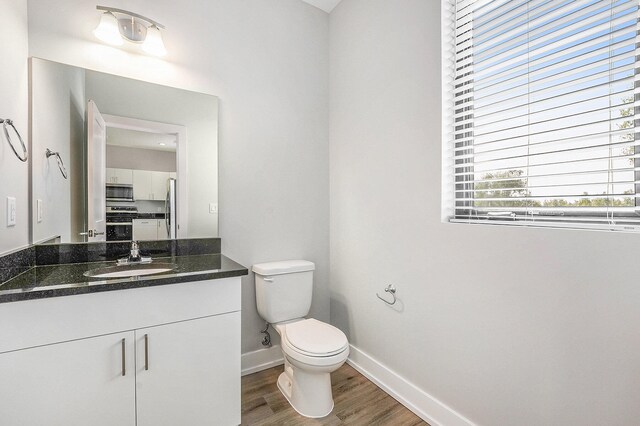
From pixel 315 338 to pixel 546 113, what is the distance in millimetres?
1564

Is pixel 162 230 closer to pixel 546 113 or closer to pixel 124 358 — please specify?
pixel 124 358

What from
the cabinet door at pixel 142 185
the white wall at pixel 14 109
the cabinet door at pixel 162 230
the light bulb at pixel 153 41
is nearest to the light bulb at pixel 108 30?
the light bulb at pixel 153 41

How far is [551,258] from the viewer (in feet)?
4.02

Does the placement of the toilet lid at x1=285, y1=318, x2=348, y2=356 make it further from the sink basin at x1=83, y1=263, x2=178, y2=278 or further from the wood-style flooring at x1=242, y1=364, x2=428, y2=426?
the sink basin at x1=83, y1=263, x2=178, y2=278

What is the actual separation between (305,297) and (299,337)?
441mm

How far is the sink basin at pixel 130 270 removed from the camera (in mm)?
1533

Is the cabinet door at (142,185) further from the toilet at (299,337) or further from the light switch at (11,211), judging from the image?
the toilet at (299,337)

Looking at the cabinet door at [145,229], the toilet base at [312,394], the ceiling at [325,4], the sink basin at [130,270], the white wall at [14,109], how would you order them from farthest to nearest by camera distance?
the ceiling at [325,4] → the cabinet door at [145,229] → the toilet base at [312,394] → the sink basin at [130,270] → the white wall at [14,109]

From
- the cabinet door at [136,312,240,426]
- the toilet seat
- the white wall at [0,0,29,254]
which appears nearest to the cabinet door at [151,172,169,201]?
the white wall at [0,0,29,254]

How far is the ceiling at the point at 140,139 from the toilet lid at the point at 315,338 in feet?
4.45

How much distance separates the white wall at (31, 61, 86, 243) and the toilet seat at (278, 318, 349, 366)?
4.33 feet

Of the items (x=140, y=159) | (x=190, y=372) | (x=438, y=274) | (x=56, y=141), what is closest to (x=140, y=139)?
(x=140, y=159)

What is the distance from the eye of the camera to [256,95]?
2.21m

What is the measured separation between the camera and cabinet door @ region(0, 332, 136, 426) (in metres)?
1.12
